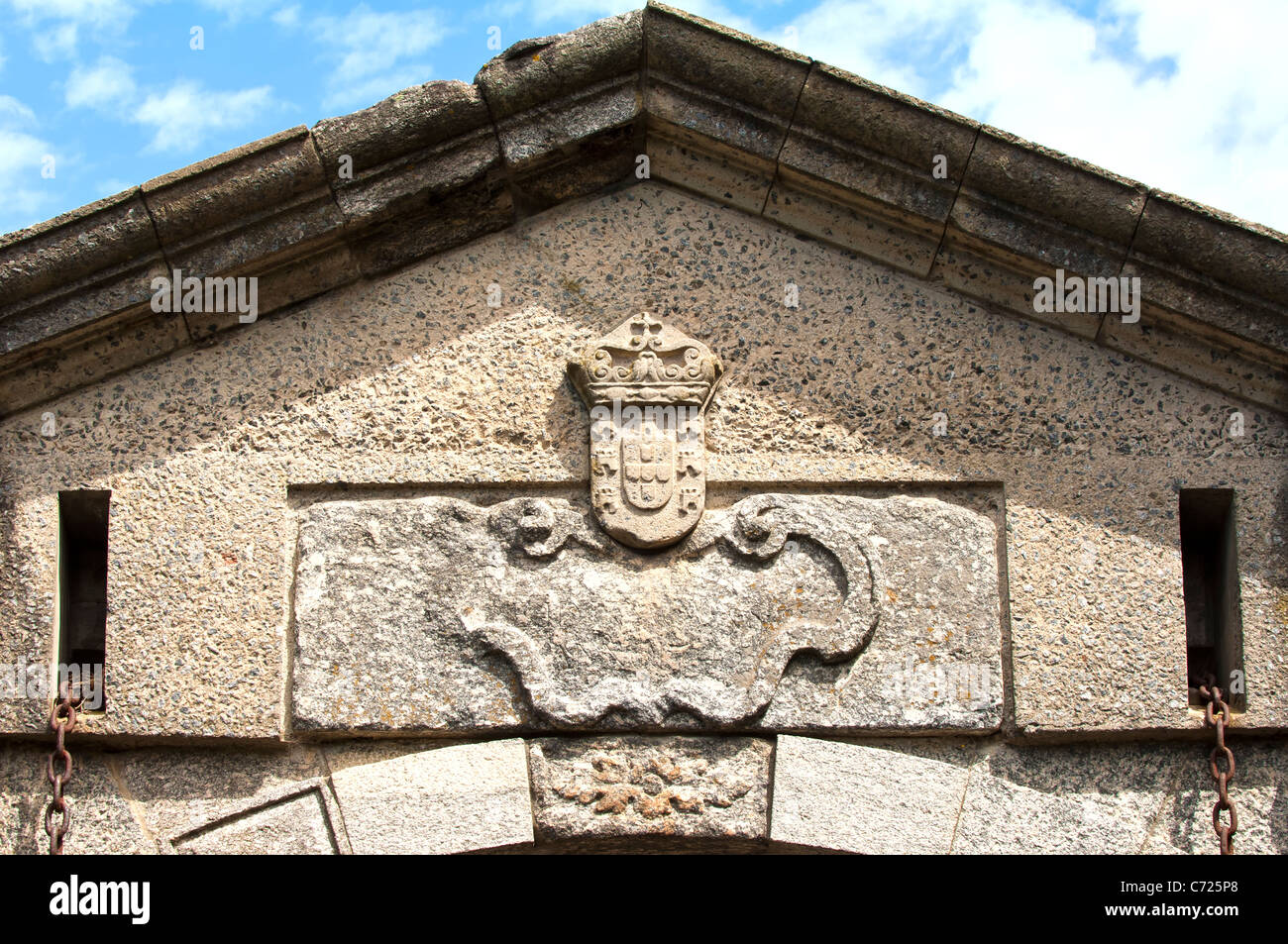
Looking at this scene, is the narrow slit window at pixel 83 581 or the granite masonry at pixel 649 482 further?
the narrow slit window at pixel 83 581

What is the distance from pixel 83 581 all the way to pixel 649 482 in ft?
5.53

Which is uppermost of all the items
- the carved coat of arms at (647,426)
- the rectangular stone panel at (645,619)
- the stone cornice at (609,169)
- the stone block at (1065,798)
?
the stone cornice at (609,169)

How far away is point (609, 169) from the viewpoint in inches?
161

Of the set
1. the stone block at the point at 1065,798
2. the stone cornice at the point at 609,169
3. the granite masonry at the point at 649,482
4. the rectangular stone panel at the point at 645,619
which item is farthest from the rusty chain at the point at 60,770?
the stone block at the point at 1065,798

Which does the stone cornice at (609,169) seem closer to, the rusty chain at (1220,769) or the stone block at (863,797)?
the rusty chain at (1220,769)

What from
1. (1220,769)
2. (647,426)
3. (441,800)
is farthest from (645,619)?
(1220,769)

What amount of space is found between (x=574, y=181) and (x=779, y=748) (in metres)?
1.77

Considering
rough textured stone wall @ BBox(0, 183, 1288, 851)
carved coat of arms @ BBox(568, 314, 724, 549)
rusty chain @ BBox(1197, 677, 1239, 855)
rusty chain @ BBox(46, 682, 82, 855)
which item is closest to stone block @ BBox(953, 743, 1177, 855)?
rough textured stone wall @ BBox(0, 183, 1288, 851)

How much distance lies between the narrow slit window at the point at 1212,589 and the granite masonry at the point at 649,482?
1 cm

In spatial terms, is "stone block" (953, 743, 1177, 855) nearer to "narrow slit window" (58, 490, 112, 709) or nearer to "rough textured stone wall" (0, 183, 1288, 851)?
"rough textured stone wall" (0, 183, 1288, 851)

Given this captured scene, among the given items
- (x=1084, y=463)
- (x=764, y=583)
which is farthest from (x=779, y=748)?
(x=1084, y=463)

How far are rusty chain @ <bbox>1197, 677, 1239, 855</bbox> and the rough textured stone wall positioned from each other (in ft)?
0.20

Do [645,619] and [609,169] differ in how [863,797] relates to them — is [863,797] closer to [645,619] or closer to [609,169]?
[645,619]

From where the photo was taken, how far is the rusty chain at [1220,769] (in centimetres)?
362
